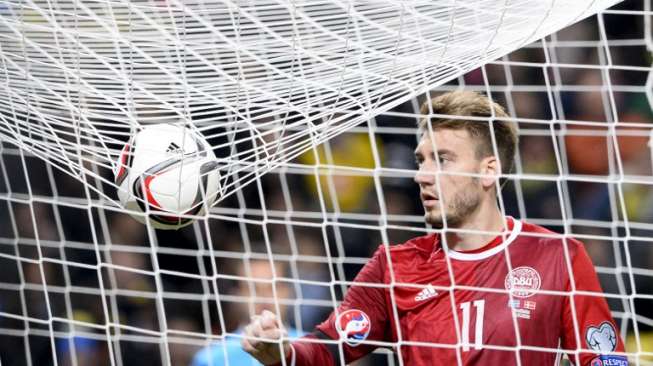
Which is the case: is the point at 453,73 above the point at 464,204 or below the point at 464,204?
above

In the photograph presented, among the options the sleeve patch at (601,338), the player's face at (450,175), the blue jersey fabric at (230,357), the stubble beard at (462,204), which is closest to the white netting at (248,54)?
the player's face at (450,175)

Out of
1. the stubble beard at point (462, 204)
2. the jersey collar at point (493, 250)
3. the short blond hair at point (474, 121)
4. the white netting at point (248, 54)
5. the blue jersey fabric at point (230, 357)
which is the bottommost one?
the blue jersey fabric at point (230, 357)

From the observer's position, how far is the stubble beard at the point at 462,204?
2.72 metres

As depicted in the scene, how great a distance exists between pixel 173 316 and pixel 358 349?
174 centimetres

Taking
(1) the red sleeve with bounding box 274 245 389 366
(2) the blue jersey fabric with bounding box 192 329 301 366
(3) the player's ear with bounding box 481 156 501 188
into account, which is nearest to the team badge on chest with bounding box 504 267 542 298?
(3) the player's ear with bounding box 481 156 501 188

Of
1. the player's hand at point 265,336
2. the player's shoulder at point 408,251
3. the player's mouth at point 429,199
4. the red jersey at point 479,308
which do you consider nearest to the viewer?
the player's hand at point 265,336

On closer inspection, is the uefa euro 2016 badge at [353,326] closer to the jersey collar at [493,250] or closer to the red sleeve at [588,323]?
the jersey collar at [493,250]

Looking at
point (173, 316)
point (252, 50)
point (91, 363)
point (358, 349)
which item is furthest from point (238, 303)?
point (252, 50)

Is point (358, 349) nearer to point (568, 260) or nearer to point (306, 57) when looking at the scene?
point (568, 260)

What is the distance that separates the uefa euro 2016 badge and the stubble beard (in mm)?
321

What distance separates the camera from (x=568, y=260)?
261 cm

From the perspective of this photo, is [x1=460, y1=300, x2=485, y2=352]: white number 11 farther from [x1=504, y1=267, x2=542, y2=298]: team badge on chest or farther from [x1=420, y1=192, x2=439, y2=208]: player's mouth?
[x1=420, y1=192, x2=439, y2=208]: player's mouth

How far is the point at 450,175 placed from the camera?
2723 mm

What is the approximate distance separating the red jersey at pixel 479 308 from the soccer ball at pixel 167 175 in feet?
1.54
